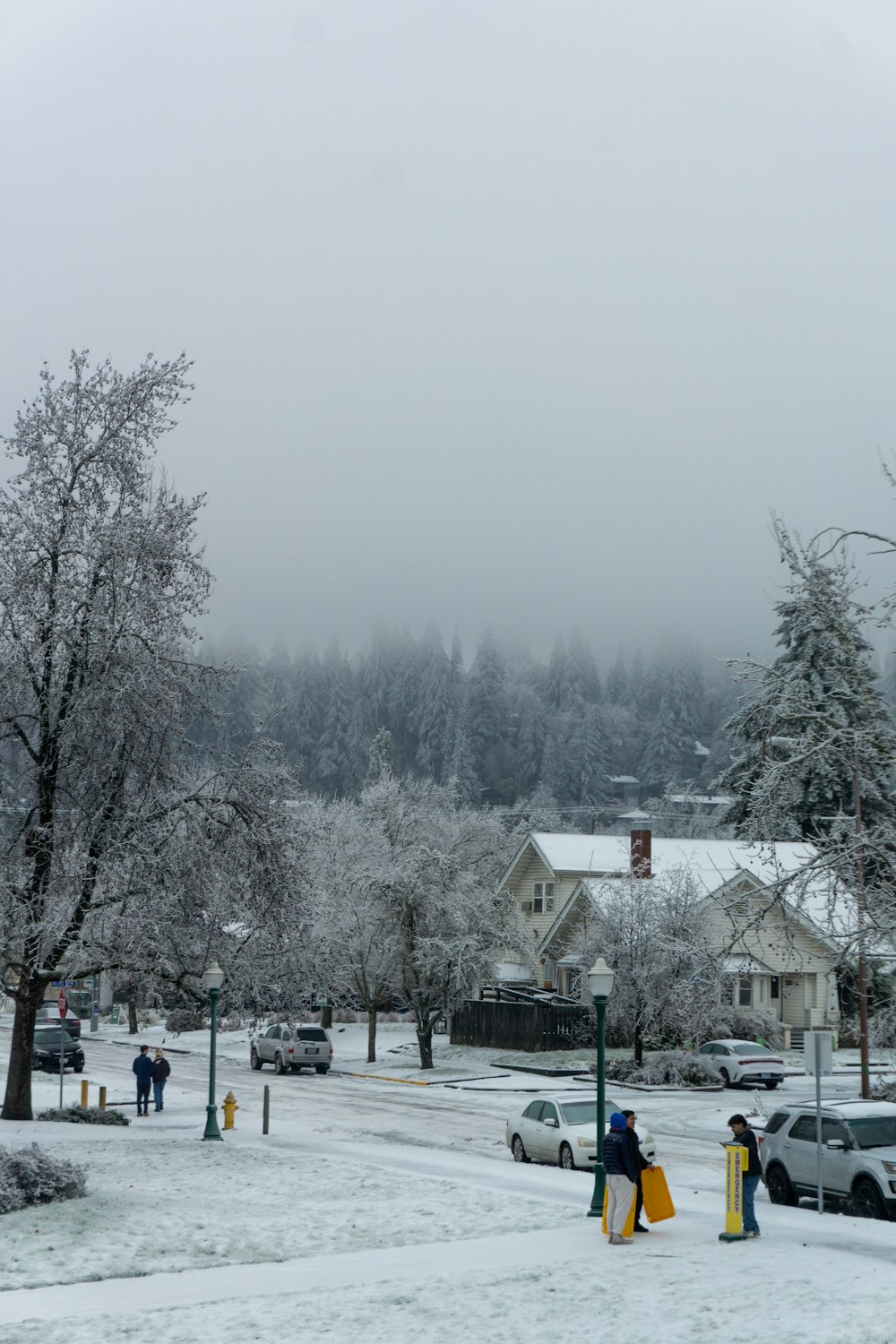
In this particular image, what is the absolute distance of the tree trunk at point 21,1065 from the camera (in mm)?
28922

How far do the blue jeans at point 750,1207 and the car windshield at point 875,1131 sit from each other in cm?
321

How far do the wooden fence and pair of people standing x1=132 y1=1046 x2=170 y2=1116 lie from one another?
18.4 m

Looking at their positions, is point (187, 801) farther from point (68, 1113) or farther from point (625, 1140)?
point (625, 1140)

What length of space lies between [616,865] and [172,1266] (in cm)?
4780

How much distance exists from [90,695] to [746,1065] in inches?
967

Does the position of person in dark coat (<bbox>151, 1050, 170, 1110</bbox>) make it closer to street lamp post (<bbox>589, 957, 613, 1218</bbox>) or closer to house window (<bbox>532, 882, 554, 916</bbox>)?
street lamp post (<bbox>589, 957, 613, 1218</bbox>)

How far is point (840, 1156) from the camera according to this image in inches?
765

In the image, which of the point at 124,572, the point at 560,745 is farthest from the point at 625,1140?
the point at 560,745

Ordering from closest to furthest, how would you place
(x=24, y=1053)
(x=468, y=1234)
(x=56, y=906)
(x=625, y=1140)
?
(x=625, y=1140) → (x=468, y=1234) → (x=56, y=906) → (x=24, y=1053)

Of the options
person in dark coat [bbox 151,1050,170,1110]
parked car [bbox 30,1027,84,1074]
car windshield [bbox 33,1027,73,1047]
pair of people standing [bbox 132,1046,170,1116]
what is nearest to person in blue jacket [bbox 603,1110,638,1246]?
pair of people standing [bbox 132,1046,170,1116]

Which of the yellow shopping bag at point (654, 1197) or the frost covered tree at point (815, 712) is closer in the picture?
the frost covered tree at point (815, 712)

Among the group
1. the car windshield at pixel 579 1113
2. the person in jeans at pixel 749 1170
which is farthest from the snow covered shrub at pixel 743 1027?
the person in jeans at pixel 749 1170

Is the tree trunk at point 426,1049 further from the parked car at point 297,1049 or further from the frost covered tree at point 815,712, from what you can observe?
the frost covered tree at point 815,712

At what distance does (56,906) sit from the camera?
26906mm
